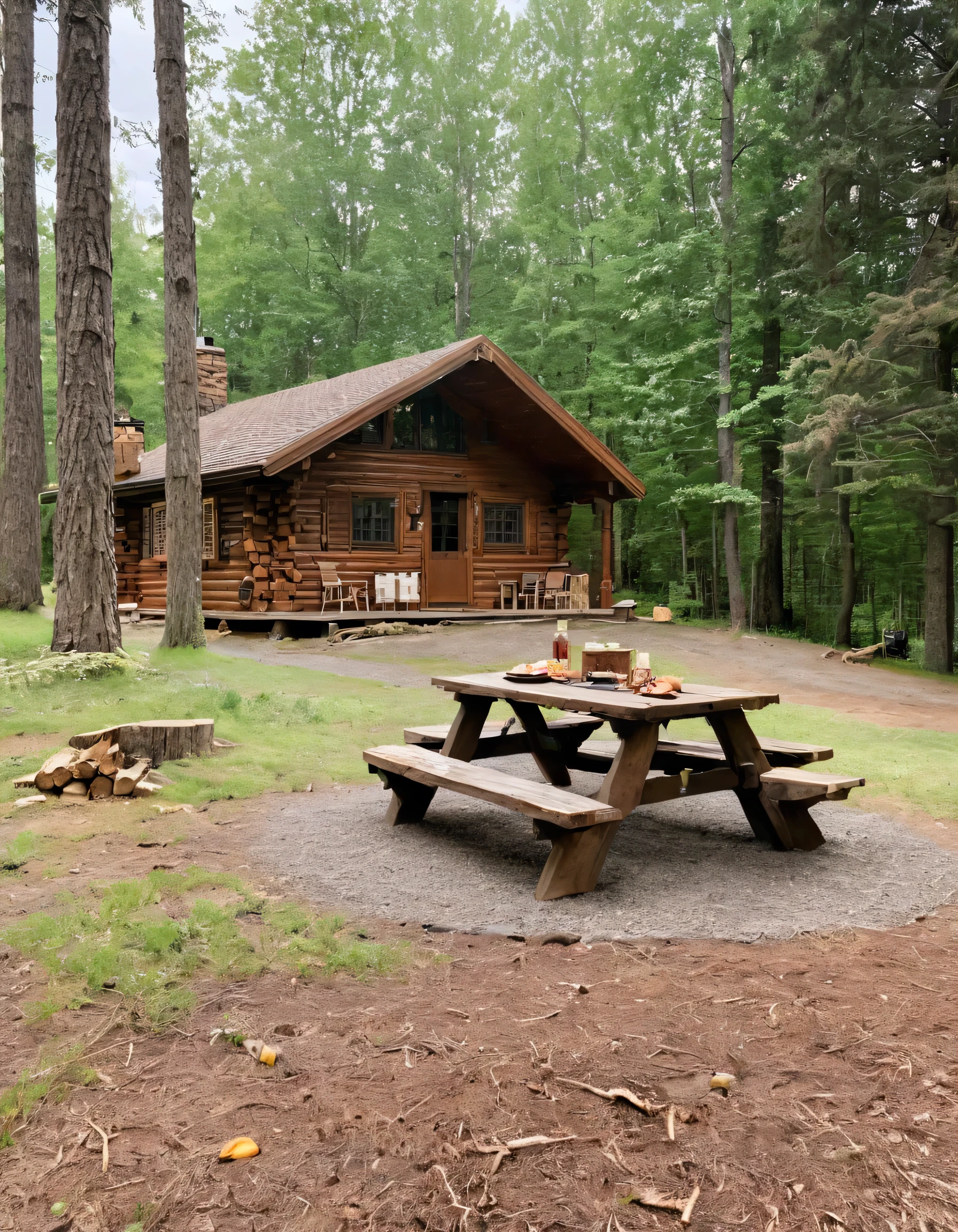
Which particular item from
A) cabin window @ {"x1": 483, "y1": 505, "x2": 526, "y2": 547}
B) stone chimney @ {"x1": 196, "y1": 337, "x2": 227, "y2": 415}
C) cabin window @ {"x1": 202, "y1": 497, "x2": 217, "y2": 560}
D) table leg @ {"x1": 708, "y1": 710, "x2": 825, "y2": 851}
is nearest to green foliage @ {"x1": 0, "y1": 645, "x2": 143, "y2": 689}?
table leg @ {"x1": 708, "y1": 710, "x2": 825, "y2": 851}

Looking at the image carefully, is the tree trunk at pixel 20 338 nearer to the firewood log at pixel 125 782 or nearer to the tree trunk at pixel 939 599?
the firewood log at pixel 125 782

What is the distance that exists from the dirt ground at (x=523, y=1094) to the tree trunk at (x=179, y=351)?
7323 millimetres

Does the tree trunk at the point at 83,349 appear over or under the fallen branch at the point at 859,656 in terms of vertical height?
over

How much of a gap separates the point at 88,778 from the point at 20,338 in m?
8.83

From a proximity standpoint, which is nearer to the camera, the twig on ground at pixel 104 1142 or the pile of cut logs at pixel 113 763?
the twig on ground at pixel 104 1142

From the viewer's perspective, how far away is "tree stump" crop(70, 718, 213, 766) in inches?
239

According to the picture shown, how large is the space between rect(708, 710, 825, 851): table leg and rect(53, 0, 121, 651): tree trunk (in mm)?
6191

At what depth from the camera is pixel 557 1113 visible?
7.79ft

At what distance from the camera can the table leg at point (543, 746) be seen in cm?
543

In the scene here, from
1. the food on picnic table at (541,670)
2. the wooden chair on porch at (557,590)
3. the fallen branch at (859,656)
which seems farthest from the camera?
the wooden chair on porch at (557,590)

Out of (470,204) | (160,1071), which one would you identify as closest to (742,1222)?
(160,1071)

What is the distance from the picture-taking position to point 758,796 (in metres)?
4.73

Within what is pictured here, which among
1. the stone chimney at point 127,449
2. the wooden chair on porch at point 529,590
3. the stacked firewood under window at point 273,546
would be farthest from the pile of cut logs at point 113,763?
the stone chimney at point 127,449

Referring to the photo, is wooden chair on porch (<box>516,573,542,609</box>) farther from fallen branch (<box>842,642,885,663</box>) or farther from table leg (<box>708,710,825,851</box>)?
table leg (<box>708,710,825,851</box>)
